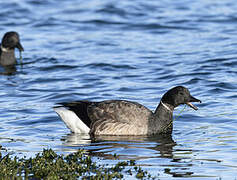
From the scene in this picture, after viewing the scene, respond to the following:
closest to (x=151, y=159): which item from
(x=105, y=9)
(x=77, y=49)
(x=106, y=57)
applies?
(x=106, y=57)

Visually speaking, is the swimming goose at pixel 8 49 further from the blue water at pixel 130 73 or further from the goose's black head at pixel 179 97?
the goose's black head at pixel 179 97

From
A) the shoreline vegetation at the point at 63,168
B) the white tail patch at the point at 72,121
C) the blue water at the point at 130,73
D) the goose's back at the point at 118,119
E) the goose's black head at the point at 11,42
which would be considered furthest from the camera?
the goose's black head at the point at 11,42

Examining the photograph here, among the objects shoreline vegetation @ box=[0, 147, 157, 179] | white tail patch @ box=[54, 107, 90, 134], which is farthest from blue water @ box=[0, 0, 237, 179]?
shoreline vegetation @ box=[0, 147, 157, 179]

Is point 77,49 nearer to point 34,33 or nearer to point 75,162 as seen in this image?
point 34,33

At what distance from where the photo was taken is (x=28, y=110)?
13.1 meters

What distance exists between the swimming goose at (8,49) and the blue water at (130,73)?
0.57 m

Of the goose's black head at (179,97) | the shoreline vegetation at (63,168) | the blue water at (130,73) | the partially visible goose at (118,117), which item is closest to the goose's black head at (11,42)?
the blue water at (130,73)

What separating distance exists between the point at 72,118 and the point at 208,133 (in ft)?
9.06

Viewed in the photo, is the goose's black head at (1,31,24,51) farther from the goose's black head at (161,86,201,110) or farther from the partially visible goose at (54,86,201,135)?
the goose's black head at (161,86,201,110)

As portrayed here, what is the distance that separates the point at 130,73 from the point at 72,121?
5903mm

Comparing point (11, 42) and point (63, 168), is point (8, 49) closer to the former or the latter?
point (11, 42)

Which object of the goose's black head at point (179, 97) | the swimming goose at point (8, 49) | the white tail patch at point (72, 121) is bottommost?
the white tail patch at point (72, 121)

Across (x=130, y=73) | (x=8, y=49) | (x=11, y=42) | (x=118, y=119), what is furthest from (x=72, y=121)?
(x=8, y=49)

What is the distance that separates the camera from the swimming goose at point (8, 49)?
63.7 ft
